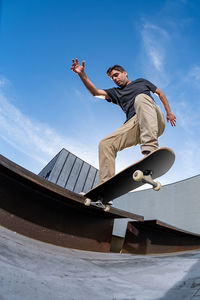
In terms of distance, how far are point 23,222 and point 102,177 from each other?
46.0 inches

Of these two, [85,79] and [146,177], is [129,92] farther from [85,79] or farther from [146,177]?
[146,177]

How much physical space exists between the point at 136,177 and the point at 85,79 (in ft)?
5.96

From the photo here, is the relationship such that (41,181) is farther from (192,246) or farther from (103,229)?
(192,246)

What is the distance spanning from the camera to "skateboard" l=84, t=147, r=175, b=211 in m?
2.04

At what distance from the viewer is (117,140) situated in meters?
2.75

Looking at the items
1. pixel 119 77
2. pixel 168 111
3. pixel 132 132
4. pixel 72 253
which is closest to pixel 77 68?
pixel 119 77

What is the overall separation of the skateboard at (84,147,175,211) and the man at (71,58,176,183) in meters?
0.20

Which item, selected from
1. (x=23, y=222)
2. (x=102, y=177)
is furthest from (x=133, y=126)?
(x=23, y=222)

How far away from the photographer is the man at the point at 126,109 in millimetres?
2484

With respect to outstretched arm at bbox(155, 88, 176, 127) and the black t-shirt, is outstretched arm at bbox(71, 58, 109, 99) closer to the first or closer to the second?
the black t-shirt

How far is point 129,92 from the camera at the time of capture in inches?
111

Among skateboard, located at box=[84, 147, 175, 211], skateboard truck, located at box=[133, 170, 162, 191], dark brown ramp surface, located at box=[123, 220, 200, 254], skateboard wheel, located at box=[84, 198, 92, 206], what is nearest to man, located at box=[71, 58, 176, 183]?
skateboard, located at box=[84, 147, 175, 211]

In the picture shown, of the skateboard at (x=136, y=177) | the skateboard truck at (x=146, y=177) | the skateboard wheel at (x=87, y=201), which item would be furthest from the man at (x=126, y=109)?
the skateboard truck at (x=146, y=177)

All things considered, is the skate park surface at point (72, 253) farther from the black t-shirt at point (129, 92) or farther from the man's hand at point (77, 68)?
the man's hand at point (77, 68)
